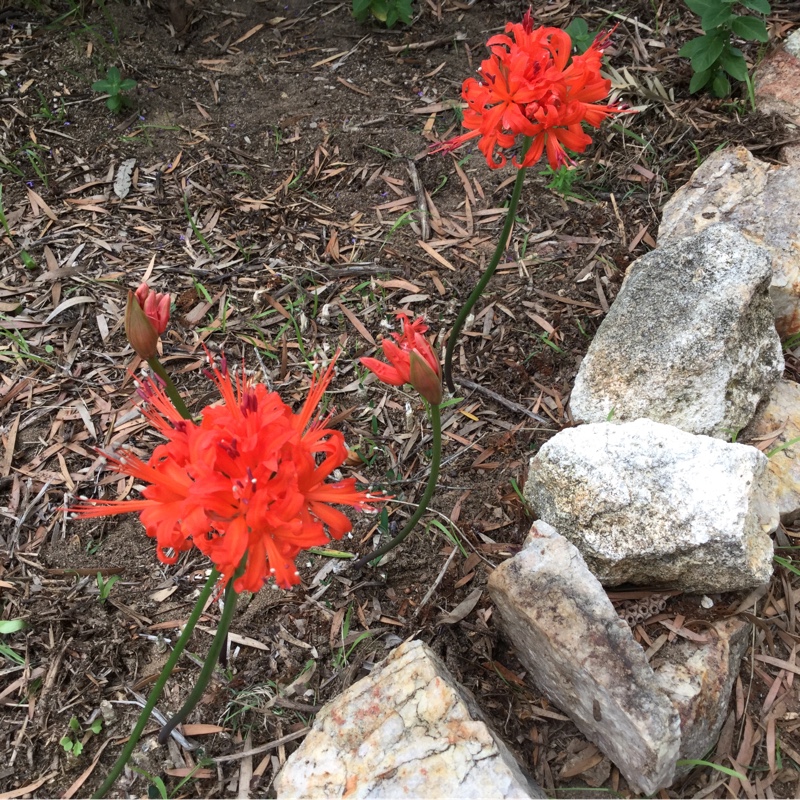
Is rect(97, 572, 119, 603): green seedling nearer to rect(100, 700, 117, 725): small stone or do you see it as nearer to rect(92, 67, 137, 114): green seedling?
rect(100, 700, 117, 725): small stone

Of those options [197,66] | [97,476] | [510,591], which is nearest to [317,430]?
[510,591]

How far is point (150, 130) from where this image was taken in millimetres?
4066

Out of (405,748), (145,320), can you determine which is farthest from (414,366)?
(405,748)

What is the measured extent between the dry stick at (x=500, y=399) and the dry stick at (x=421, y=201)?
2.83 ft

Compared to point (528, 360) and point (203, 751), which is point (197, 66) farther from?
point (203, 751)

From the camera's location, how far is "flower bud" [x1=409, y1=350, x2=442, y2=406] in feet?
6.55

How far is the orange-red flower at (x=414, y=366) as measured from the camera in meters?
2.01

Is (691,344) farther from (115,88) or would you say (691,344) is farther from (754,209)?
(115,88)

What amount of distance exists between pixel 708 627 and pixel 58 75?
4.12 metres

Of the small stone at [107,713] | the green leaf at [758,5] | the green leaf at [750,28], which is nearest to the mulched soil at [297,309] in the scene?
the small stone at [107,713]

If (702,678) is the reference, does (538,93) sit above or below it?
above

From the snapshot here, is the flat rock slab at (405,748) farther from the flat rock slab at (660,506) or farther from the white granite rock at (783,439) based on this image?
the white granite rock at (783,439)

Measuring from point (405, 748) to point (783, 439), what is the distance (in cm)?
188

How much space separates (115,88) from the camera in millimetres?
3885
